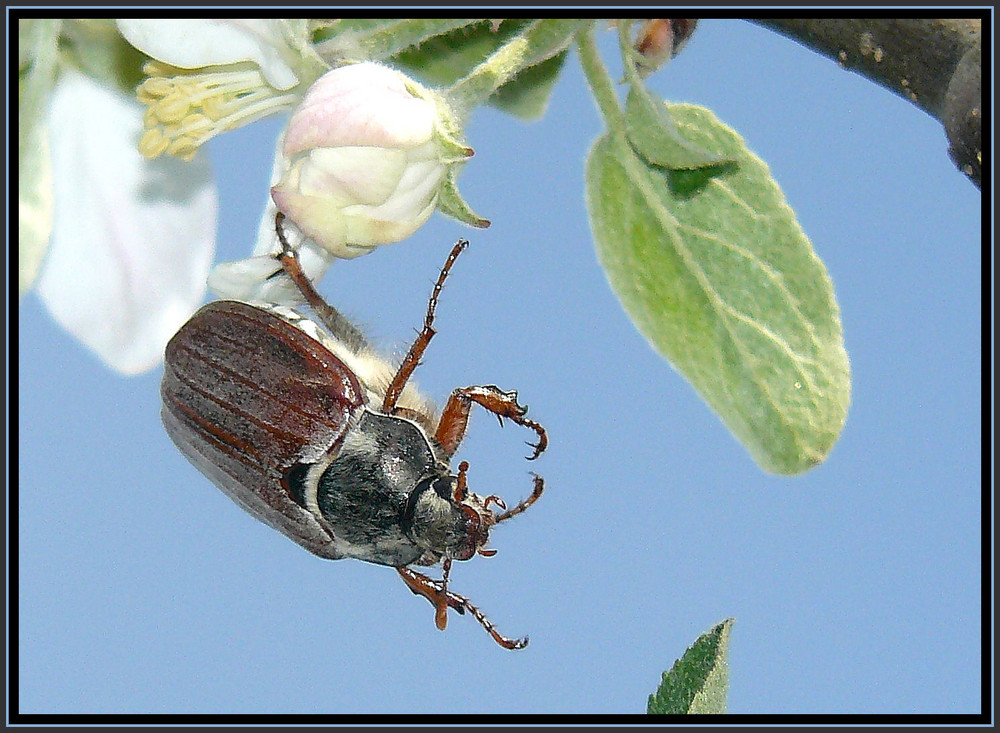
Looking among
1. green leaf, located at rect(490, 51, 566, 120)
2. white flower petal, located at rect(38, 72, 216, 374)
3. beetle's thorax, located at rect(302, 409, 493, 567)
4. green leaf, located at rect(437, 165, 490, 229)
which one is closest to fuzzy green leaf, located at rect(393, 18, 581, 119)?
green leaf, located at rect(490, 51, 566, 120)

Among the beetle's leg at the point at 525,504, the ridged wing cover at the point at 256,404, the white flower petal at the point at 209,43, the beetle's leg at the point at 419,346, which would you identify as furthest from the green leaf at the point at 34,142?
the beetle's leg at the point at 525,504

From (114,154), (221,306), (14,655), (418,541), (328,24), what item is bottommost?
(418,541)

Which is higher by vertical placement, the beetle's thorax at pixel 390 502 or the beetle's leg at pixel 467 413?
the beetle's leg at pixel 467 413

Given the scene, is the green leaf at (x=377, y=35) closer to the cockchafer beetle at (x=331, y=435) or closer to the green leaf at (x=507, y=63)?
the green leaf at (x=507, y=63)

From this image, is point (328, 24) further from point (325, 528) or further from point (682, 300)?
point (325, 528)

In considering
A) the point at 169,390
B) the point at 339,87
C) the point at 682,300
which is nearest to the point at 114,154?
the point at 169,390

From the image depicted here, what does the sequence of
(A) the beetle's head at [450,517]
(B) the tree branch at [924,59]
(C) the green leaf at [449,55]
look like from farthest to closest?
(A) the beetle's head at [450,517] → (C) the green leaf at [449,55] → (B) the tree branch at [924,59]
